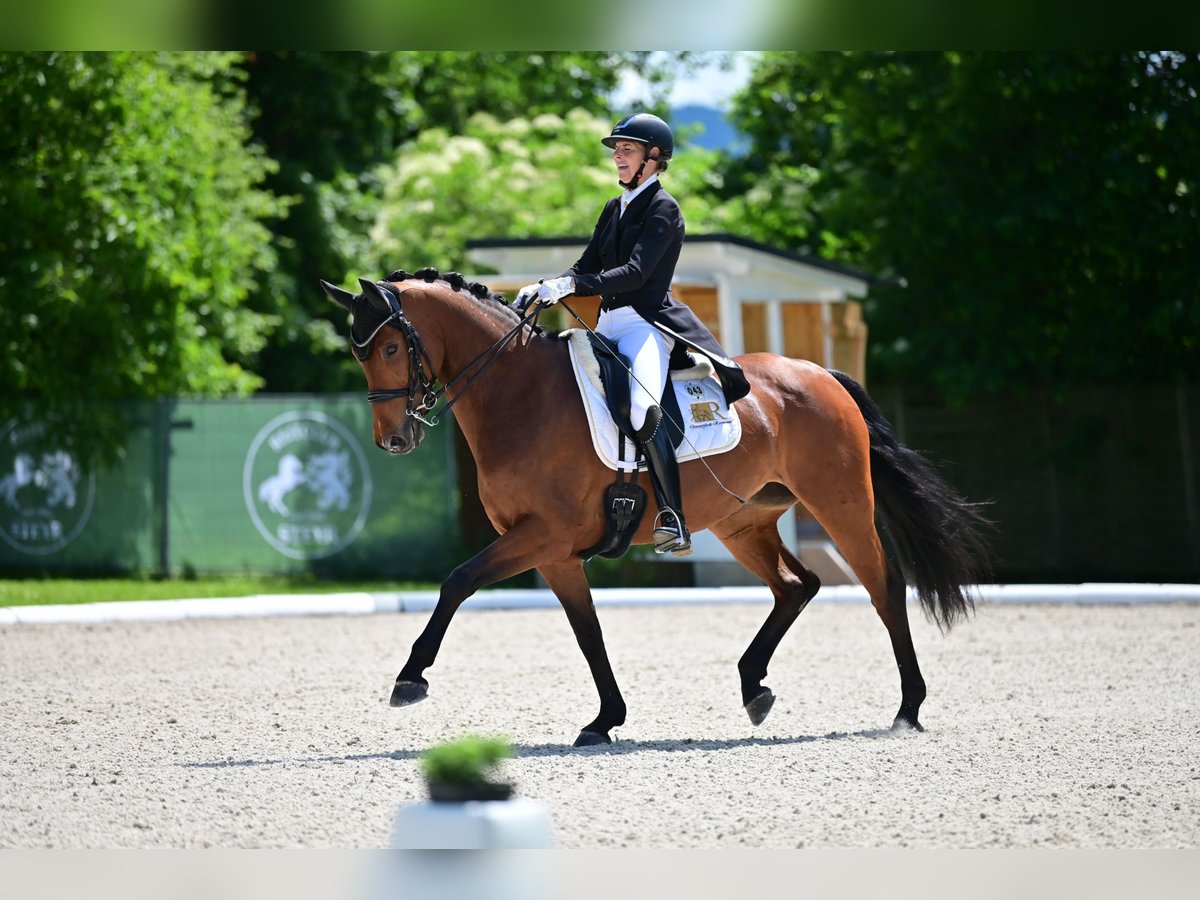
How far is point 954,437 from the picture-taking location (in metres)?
22.3

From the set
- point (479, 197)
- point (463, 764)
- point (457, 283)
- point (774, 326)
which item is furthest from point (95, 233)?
point (463, 764)

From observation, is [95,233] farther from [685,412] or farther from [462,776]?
[462,776]

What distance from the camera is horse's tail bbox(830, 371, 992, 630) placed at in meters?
9.12

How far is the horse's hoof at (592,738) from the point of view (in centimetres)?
793

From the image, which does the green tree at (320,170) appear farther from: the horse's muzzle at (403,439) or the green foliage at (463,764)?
the green foliage at (463,764)

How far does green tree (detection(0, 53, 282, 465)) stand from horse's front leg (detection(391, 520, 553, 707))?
1436cm

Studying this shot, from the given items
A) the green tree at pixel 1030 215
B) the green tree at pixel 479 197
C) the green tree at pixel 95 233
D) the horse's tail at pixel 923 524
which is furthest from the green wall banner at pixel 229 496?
the horse's tail at pixel 923 524

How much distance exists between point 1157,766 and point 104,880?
4564 millimetres

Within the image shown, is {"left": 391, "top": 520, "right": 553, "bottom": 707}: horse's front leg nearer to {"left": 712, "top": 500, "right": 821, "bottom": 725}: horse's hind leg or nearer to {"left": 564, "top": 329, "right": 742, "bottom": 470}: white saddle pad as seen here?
{"left": 564, "top": 329, "right": 742, "bottom": 470}: white saddle pad

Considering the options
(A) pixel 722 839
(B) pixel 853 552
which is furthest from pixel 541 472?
Result: (A) pixel 722 839

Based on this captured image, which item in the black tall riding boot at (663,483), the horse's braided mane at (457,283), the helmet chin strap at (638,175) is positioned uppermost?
the helmet chin strap at (638,175)

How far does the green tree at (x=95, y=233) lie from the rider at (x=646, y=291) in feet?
46.1

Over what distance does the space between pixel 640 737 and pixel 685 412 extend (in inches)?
67.6

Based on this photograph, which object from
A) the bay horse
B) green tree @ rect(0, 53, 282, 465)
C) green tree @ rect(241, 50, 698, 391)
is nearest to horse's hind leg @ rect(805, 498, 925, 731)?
the bay horse
